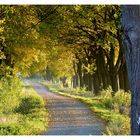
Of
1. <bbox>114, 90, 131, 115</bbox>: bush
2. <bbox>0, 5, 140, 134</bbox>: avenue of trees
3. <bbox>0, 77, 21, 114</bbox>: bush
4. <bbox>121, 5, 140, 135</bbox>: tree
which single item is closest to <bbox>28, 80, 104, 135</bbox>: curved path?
<bbox>114, 90, 131, 115</bbox>: bush

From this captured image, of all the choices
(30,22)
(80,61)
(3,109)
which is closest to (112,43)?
(30,22)

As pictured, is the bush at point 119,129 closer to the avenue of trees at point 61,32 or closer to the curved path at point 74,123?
the curved path at point 74,123

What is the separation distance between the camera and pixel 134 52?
903cm

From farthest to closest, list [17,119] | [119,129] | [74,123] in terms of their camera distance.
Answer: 1. [17,119]
2. [74,123]
3. [119,129]

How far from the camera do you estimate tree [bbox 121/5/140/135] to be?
29.4ft

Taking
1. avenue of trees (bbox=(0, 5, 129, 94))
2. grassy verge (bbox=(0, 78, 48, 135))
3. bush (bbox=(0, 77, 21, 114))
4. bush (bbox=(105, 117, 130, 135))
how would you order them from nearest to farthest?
1. bush (bbox=(105, 117, 130, 135))
2. grassy verge (bbox=(0, 78, 48, 135))
3. bush (bbox=(0, 77, 21, 114))
4. avenue of trees (bbox=(0, 5, 129, 94))

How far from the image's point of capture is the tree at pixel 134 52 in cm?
897

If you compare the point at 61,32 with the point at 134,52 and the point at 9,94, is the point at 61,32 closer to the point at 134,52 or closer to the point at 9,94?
the point at 9,94

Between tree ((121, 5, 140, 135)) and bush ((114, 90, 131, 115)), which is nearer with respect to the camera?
tree ((121, 5, 140, 135))

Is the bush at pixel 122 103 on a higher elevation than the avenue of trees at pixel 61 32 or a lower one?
lower

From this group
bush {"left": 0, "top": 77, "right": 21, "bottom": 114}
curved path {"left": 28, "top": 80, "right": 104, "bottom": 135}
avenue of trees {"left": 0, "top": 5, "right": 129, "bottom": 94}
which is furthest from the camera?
avenue of trees {"left": 0, "top": 5, "right": 129, "bottom": 94}

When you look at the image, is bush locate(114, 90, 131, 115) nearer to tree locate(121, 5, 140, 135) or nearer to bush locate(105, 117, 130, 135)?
bush locate(105, 117, 130, 135)

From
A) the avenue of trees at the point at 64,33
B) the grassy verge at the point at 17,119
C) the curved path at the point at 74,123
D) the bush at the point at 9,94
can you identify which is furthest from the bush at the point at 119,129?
the avenue of trees at the point at 64,33

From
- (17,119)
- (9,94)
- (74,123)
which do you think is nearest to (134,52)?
(74,123)
